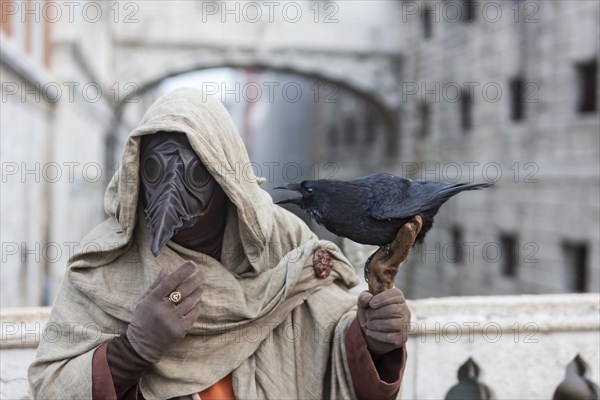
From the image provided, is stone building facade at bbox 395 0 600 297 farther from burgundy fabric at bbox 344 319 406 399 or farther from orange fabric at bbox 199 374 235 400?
orange fabric at bbox 199 374 235 400

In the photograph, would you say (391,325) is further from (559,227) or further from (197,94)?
(559,227)

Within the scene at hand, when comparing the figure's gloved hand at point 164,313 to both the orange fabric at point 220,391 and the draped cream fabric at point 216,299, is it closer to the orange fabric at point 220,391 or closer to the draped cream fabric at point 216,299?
the draped cream fabric at point 216,299

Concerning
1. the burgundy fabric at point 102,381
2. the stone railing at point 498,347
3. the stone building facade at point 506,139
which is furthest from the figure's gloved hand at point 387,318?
the stone building facade at point 506,139

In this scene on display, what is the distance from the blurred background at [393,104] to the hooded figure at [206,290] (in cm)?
421

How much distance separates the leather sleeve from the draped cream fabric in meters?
0.03

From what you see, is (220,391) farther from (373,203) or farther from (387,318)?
(373,203)

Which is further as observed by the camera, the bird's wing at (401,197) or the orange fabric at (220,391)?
the orange fabric at (220,391)

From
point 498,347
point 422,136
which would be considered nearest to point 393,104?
point 422,136

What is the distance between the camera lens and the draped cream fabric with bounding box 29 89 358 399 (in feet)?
5.36

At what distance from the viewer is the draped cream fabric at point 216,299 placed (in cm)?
163

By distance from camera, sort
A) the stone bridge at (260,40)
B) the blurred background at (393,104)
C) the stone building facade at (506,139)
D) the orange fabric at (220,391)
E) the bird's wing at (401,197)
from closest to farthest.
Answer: the bird's wing at (401,197) < the orange fabric at (220,391) < the blurred background at (393,104) < the stone building facade at (506,139) < the stone bridge at (260,40)

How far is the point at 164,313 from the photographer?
1511 mm

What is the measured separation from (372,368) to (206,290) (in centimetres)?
49

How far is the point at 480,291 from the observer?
43.2 ft
